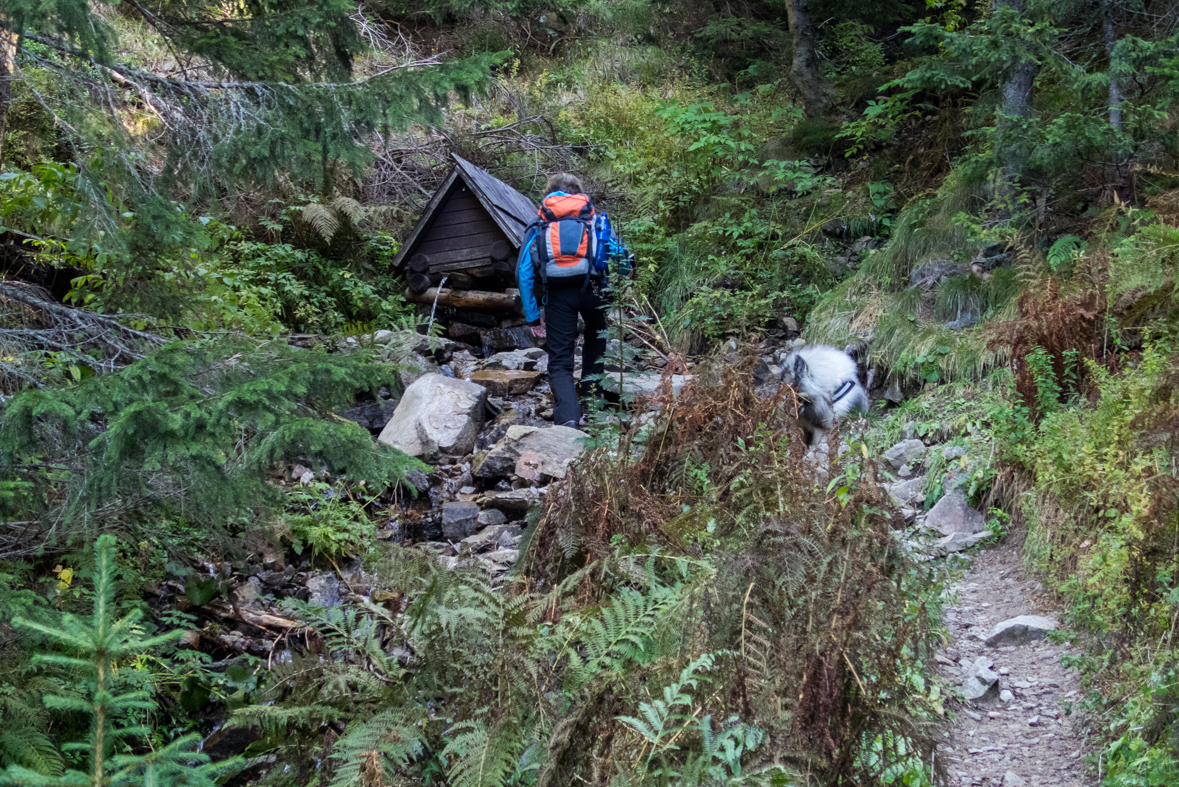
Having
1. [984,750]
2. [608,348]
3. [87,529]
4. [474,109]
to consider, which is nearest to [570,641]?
[984,750]

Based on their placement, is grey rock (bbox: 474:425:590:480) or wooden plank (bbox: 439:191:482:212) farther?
wooden plank (bbox: 439:191:482:212)

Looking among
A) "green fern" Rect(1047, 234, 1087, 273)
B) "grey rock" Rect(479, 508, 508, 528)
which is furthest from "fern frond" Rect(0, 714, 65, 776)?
"green fern" Rect(1047, 234, 1087, 273)

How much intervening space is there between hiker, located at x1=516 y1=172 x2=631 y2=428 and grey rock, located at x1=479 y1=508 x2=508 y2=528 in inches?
58.2

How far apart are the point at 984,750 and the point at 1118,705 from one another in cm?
46

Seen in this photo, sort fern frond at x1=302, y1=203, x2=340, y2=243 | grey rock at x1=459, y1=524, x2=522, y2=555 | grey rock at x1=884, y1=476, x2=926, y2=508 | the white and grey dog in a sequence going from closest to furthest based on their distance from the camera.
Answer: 1. grey rock at x1=459, y1=524, x2=522, y2=555
2. grey rock at x1=884, y1=476, x2=926, y2=508
3. the white and grey dog
4. fern frond at x1=302, y1=203, x2=340, y2=243

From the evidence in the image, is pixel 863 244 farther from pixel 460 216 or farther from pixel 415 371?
pixel 415 371

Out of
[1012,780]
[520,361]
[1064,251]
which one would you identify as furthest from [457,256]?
[1012,780]

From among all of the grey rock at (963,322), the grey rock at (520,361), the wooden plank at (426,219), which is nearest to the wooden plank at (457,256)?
the wooden plank at (426,219)

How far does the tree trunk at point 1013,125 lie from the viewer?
6242 millimetres

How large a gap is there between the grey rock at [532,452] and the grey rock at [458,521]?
548mm

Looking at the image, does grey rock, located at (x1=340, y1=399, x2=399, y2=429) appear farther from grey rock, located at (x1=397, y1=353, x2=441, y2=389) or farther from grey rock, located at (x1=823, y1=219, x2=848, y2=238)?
grey rock, located at (x1=823, y1=219, x2=848, y2=238)

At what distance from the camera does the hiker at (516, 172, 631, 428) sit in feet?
21.4

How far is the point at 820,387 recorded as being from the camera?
5645mm

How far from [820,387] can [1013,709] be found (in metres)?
2.83
